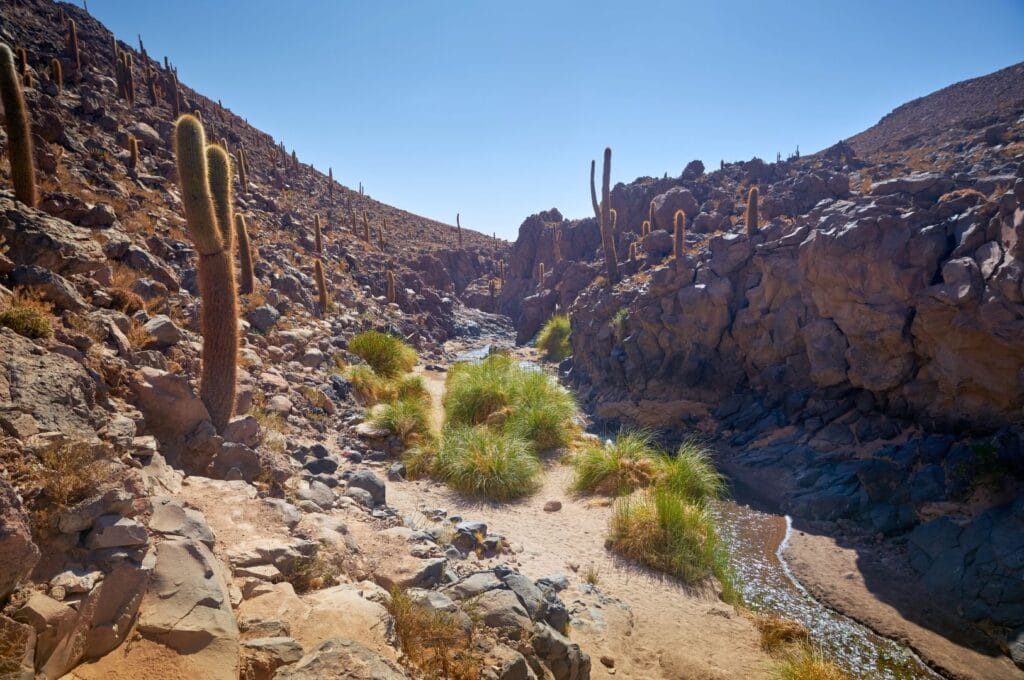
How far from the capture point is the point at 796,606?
7.25m

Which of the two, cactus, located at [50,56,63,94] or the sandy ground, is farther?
cactus, located at [50,56,63,94]

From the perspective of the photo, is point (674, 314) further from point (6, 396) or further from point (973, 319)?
point (6, 396)

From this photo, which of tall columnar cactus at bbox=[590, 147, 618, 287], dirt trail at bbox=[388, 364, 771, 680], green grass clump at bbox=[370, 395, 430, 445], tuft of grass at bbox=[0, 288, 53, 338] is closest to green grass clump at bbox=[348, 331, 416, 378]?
green grass clump at bbox=[370, 395, 430, 445]

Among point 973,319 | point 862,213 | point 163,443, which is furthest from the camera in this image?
point 862,213

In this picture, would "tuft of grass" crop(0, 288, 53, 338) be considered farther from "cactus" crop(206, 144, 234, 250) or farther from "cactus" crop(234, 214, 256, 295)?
"cactus" crop(234, 214, 256, 295)

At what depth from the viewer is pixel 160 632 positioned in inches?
108

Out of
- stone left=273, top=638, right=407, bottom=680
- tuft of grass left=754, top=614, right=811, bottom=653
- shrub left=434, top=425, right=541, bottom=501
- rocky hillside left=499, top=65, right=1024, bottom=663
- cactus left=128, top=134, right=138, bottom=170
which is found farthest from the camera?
cactus left=128, top=134, right=138, bottom=170

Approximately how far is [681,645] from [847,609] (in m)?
3.89

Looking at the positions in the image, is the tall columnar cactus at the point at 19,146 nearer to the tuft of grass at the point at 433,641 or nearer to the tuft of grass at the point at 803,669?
the tuft of grass at the point at 433,641

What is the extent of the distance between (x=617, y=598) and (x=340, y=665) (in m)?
4.11

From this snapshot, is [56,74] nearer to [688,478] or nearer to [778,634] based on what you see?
[688,478]

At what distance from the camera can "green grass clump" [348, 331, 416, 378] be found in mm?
14211

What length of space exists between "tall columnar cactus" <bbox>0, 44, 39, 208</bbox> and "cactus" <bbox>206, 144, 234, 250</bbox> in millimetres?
2929

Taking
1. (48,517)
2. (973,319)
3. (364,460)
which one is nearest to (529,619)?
(48,517)
